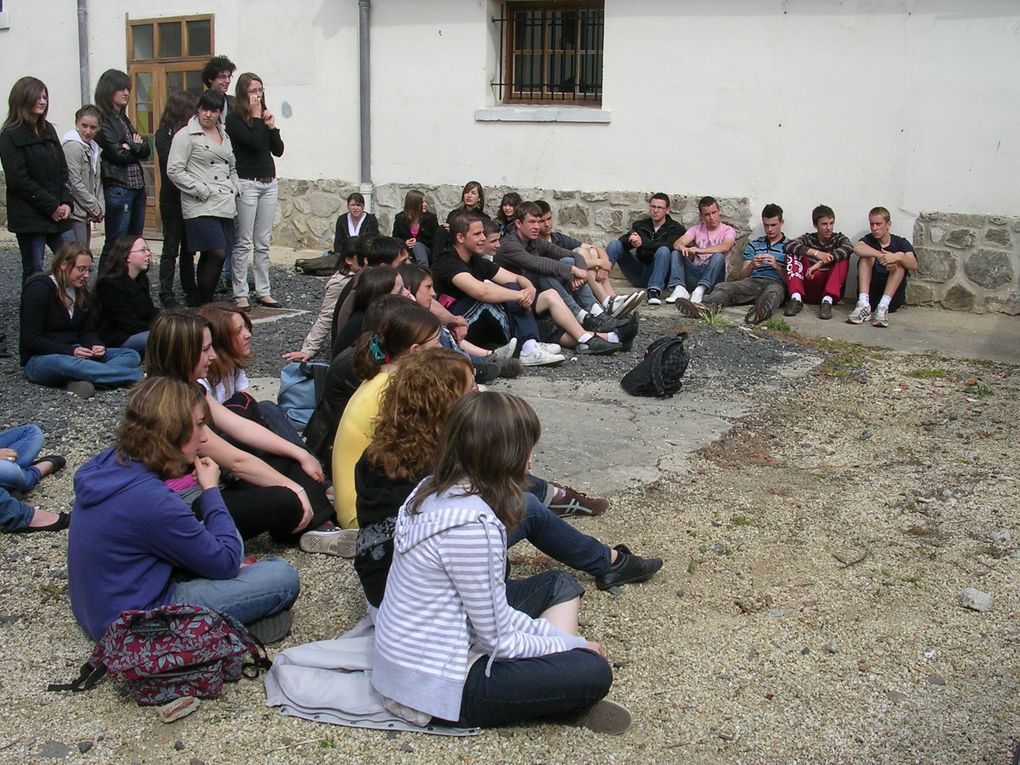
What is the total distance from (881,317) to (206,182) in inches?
224

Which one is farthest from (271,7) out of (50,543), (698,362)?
(50,543)

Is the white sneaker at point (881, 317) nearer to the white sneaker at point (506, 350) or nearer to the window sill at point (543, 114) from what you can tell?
the window sill at point (543, 114)

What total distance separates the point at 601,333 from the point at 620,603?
13.5 ft

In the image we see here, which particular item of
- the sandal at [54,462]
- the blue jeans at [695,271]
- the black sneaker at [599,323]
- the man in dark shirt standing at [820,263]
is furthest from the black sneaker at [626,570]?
the blue jeans at [695,271]

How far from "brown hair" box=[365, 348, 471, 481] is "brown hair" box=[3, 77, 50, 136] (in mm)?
5183

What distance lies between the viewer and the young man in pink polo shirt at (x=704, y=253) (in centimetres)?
1020

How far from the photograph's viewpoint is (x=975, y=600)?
4.03 m

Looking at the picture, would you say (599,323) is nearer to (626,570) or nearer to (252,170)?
(252,170)

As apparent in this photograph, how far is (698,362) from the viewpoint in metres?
7.69

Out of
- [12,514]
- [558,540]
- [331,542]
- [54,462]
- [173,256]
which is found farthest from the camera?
[173,256]

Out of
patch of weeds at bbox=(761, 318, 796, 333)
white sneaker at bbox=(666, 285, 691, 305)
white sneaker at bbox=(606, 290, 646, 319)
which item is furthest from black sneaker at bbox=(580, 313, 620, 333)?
white sneaker at bbox=(666, 285, 691, 305)

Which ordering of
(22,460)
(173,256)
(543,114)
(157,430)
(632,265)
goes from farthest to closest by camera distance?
(543,114) < (632,265) < (173,256) < (22,460) < (157,430)

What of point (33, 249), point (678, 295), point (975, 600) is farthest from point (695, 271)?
point (975, 600)

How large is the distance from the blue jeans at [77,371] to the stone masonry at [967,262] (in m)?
6.89
